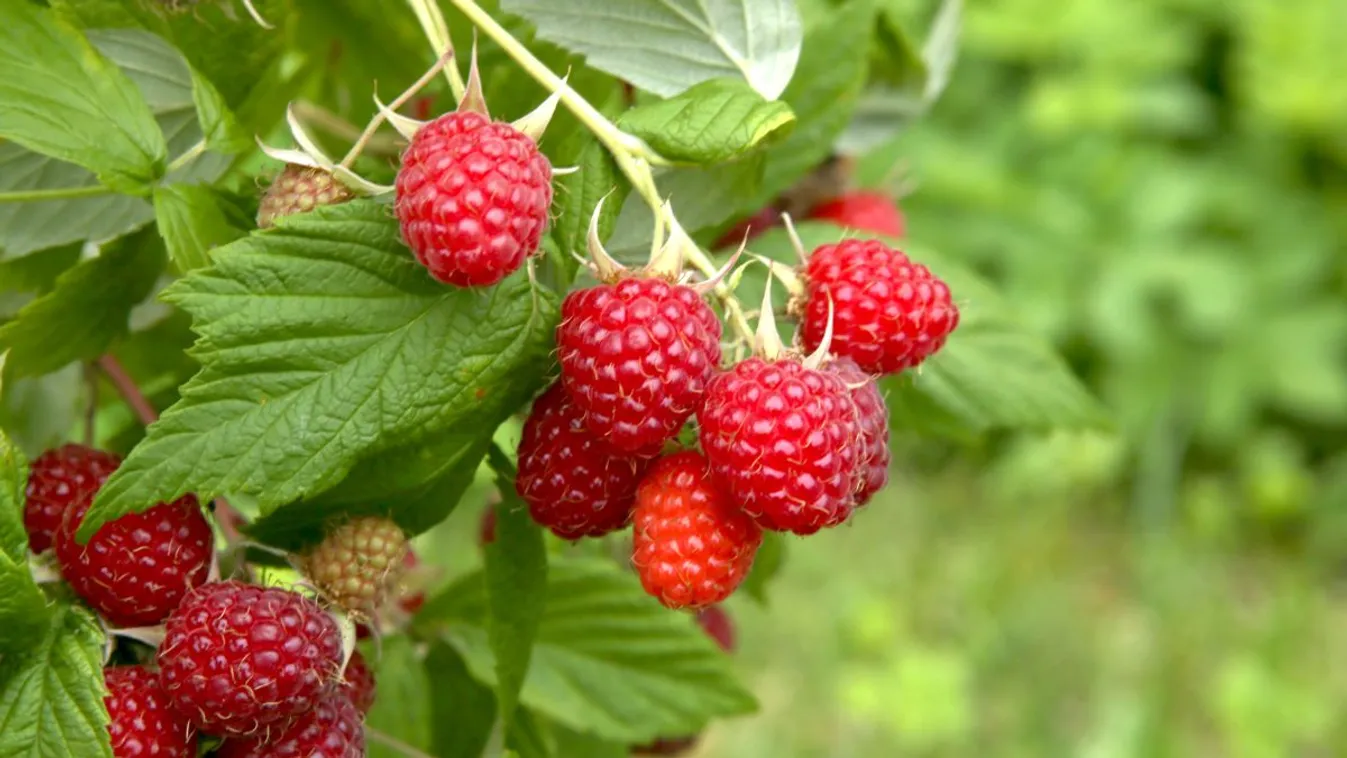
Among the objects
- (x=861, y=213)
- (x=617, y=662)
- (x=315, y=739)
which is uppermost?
(x=315, y=739)

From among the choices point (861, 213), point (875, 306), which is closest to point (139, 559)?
point (875, 306)

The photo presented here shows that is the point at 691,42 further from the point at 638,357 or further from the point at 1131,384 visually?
the point at 1131,384

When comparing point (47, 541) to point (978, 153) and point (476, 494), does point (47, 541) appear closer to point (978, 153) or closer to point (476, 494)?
point (476, 494)

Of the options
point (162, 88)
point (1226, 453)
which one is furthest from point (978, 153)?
point (162, 88)

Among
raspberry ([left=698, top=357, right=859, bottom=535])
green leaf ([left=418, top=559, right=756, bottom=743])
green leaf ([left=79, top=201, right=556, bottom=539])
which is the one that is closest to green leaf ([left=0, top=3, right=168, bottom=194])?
green leaf ([left=79, top=201, right=556, bottom=539])

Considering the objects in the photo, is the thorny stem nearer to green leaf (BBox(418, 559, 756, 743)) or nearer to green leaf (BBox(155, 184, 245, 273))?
green leaf (BBox(155, 184, 245, 273))

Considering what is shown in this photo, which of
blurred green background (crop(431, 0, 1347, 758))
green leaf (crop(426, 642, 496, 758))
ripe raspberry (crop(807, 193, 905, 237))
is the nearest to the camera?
green leaf (crop(426, 642, 496, 758))
